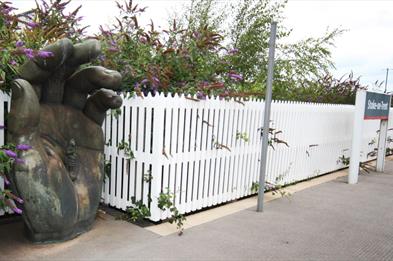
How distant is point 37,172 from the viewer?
3.72 metres

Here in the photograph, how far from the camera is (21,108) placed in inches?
143

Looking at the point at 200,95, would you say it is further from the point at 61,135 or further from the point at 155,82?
the point at 61,135

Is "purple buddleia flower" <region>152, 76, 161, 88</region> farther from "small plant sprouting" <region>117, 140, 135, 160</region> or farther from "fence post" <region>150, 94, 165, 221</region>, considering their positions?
"small plant sprouting" <region>117, 140, 135, 160</region>

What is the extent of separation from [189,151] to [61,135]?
1643mm

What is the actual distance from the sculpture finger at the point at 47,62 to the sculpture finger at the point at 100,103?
1.99 ft

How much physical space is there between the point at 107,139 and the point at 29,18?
72.6 inches

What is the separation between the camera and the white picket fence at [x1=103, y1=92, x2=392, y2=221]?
477cm

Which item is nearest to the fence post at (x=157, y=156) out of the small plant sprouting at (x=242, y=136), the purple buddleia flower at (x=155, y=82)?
the purple buddleia flower at (x=155, y=82)

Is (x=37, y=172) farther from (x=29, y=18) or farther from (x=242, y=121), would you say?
(x=242, y=121)

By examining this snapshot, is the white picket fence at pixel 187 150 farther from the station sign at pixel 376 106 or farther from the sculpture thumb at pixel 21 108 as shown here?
the station sign at pixel 376 106

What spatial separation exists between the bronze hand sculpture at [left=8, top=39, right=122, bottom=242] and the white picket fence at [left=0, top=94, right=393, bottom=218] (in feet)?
1.70

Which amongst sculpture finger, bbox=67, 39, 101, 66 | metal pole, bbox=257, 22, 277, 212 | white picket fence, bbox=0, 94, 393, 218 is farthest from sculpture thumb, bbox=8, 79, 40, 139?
metal pole, bbox=257, 22, 277, 212

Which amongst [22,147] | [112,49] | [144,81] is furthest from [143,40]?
[22,147]

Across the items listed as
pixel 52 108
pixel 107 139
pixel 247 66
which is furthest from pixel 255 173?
pixel 247 66
